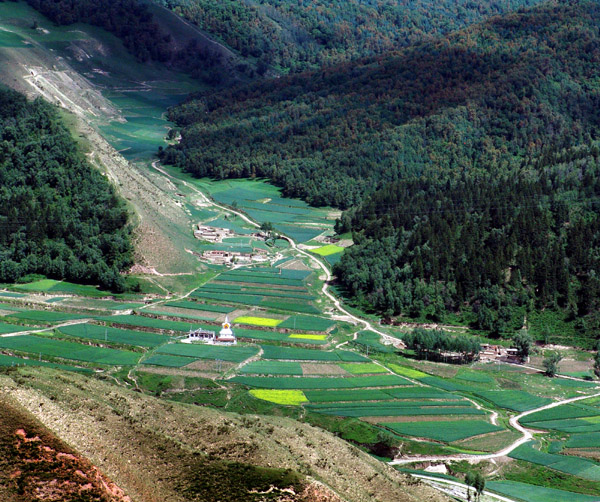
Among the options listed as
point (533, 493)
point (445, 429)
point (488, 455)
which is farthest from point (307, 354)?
point (533, 493)

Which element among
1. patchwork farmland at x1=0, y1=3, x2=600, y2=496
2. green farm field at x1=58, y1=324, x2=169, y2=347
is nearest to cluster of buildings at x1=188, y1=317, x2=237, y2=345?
patchwork farmland at x1=0, y1=3, x2=600, y2=496

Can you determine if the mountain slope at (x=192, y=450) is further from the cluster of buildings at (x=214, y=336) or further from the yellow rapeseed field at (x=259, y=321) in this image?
the yellow rapeseed field at (x=259, y=321)

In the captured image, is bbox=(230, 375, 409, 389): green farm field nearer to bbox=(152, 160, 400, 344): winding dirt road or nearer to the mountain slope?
bbox=(152, 160, 400, 344): winding dirt road

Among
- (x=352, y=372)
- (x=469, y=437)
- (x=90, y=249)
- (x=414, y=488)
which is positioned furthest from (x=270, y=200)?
(x=414, y=488)

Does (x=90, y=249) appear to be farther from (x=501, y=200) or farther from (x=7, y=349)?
(x=501, y=200)

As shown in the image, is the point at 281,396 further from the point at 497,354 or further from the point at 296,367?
the point at 497,354

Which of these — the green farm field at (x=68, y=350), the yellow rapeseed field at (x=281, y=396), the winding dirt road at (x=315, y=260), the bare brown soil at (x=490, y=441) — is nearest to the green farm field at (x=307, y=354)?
the winding dirt road at (x=315, y=260)
